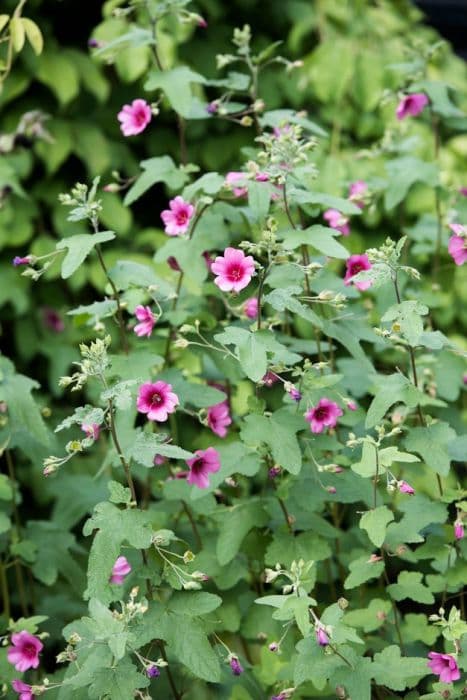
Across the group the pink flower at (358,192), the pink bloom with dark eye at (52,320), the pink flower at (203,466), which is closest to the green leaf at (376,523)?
the pink flower at (203,466)

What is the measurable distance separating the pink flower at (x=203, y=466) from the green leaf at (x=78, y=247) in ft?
1.39

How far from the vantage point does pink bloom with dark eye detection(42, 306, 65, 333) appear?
340 cm

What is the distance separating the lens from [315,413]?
6.38 feet

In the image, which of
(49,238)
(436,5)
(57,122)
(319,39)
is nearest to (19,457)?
(49,238)

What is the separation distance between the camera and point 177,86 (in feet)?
7.03

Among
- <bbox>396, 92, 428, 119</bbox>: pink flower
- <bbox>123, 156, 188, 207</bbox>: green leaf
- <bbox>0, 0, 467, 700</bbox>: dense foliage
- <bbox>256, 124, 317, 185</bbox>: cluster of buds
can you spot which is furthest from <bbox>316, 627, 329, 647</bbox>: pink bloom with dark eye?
<bbox>396, 92, 428, 119</bbox>: pink flower

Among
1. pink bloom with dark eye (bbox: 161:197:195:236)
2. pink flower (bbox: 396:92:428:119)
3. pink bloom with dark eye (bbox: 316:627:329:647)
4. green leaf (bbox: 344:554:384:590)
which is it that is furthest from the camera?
pink flower (bbox: 396:92:428:119)

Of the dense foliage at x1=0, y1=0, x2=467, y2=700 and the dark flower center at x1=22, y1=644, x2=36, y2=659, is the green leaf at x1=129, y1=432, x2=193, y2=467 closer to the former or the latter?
the dense foliage at x1=0, y1=0, x2=467, y2=700

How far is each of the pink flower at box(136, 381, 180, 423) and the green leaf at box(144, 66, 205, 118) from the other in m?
0.59

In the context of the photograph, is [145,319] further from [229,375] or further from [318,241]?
[318,241]

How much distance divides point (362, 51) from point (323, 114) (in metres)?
0.24

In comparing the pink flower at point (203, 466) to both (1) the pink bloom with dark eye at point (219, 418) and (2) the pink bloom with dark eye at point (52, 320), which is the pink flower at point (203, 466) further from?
(2) the pink bloom with dark eye at point (52, 320)

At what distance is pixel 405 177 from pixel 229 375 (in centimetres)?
71

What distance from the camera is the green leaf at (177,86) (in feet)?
6.91
